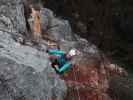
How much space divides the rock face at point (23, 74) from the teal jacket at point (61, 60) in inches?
33.3

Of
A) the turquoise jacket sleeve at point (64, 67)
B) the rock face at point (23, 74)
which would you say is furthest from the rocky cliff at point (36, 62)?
the turquoise jacket sleeve at point (64, 67)

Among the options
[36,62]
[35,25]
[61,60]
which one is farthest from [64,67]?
[36,62]

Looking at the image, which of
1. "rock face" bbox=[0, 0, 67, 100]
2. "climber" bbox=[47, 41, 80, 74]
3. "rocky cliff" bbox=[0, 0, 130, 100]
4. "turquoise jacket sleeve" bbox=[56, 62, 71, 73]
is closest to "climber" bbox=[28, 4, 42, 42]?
"rocky cliff" bbox=[0, 0, 130, 100]

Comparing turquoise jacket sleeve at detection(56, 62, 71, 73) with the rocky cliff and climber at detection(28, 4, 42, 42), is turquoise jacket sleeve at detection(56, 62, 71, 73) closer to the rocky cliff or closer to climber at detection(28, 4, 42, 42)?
the rocky cliff

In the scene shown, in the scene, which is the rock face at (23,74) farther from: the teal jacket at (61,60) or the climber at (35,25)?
the climber at (35,25)

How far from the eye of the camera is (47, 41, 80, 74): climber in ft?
20.8

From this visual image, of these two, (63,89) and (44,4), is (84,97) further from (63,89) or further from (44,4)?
(44,4)

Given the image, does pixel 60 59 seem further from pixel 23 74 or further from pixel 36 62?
pixel 23 74

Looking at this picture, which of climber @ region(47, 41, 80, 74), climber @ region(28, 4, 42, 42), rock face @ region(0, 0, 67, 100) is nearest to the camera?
rock face @ region(0, 0, 67, 100)

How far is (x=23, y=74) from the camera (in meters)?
4.63

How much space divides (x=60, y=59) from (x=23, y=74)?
1.90 m

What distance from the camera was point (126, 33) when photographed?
32.0 ft

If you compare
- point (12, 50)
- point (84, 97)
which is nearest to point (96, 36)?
point (84, 97)

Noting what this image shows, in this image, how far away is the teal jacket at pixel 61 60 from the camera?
640cm
